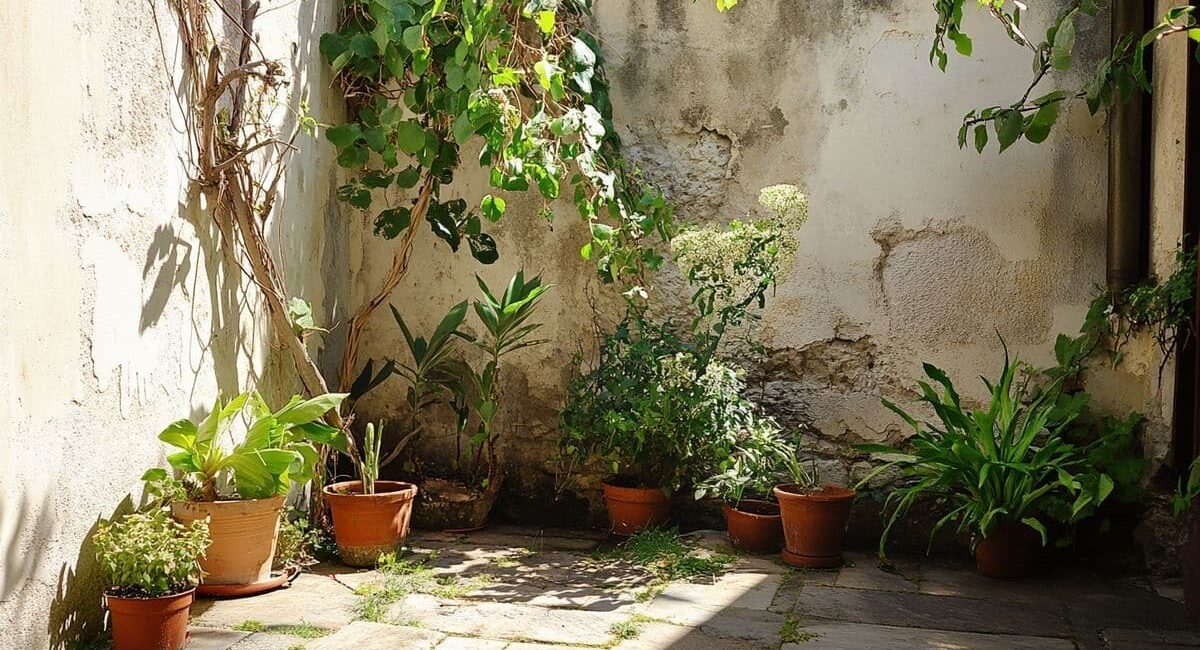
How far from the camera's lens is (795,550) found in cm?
398

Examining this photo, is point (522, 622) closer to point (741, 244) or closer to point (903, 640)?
point (903, 640)

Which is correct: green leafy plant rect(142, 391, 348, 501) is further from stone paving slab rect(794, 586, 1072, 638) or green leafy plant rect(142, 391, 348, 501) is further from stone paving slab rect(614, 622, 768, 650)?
stone paving slab rect(794, 586, 1072, 638)

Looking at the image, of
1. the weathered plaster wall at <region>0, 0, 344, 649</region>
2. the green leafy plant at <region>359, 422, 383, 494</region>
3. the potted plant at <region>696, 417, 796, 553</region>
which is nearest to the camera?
the weathered plaster wall at <region>0, 0, 344, 649</region>

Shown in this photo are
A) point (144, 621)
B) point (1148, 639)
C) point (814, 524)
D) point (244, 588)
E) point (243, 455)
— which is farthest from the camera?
point (814, 524)

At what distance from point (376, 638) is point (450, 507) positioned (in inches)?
55.3

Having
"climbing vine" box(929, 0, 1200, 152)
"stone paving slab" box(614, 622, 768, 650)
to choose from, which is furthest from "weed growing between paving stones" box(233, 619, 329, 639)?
"climbing vine" box(929, 0, 1200, 152)

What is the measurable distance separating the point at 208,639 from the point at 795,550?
2.13m

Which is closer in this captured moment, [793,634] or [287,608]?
[793,634]

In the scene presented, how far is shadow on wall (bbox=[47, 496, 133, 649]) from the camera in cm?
280

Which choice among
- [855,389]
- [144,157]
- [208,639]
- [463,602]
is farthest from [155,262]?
[855,389]

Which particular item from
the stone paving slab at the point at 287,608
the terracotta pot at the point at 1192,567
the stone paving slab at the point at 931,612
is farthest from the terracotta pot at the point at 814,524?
the stone paving slab at the point at 287,608

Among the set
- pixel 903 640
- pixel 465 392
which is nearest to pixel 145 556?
pixel 465 392

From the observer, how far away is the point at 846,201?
4.41 meters

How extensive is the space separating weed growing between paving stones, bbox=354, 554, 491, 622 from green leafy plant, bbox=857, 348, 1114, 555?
1569 mm
